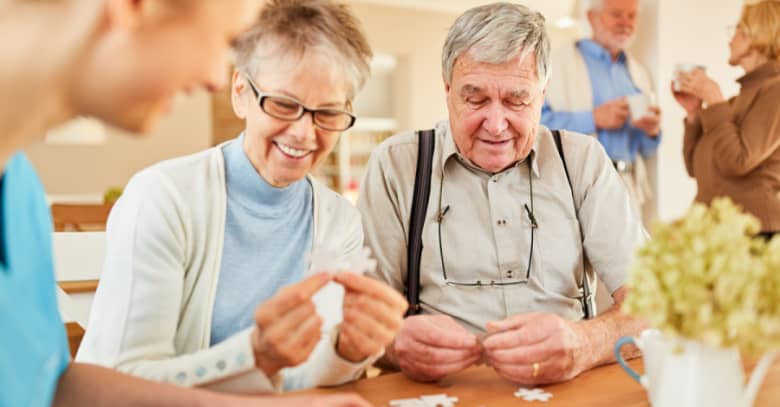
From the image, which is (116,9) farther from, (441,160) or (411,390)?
(441,160)

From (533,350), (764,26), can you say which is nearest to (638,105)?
(764,26)

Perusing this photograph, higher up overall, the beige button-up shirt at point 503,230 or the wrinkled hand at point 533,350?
the beige button-up shirt at point 503,230

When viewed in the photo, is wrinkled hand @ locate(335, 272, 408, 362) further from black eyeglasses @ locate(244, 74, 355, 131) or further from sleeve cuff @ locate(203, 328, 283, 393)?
black eyeglasses @ locate(244, 74, 355, 131)

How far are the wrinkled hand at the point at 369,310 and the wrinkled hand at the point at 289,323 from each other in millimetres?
58

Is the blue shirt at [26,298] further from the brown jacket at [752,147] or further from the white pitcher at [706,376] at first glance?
the brown jacket at [752,147]

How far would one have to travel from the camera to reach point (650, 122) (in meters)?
3.14

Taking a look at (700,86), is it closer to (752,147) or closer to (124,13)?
(752,147)

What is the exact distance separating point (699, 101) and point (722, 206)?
8.19ft

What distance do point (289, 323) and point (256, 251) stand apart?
23 cm

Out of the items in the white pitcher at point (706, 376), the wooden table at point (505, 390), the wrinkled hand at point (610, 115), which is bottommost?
the wooden table at point (505, 390)

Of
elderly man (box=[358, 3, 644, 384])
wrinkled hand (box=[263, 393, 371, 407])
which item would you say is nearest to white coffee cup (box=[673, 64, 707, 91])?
elderly man (box=[358, 3, 644, 384])

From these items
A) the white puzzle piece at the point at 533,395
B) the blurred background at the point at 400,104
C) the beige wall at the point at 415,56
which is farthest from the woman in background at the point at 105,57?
the beige wall at the point at 415,56

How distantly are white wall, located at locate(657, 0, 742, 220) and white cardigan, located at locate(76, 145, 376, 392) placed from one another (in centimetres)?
265

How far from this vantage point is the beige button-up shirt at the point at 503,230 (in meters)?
1.62
